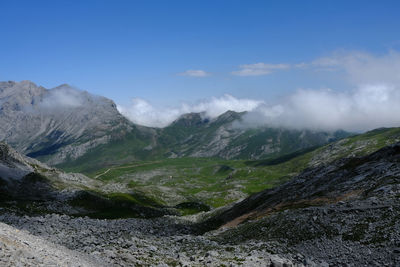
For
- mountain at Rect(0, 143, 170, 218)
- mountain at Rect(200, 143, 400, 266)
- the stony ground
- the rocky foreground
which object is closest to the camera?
the stony ground

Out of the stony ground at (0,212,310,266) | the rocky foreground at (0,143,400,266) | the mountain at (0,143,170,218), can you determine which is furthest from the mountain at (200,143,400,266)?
the mountain at (0,143,170,218)

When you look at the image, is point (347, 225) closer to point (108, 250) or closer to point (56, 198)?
point (108, 250)

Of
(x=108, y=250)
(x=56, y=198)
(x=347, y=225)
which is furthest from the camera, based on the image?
(x=56, y=198)

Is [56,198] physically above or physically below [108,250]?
below

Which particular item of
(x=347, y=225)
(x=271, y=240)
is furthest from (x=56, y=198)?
(x=347, y=225)

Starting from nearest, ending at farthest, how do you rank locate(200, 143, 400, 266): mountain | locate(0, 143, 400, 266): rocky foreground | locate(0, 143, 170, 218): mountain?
locate(0, 143, 400, 266): rocky foreground, locate(200, 143, 400, 266): mountain, locate(0, 143, 170, 218): mountain

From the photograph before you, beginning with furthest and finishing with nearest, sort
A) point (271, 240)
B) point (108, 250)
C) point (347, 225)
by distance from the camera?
point (271, 240) → point (347, 225) → point (108, 250)

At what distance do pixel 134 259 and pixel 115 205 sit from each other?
256 feet

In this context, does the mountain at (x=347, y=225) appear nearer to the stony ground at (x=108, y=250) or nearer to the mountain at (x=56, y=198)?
the stony ground at (x=108, y=250)

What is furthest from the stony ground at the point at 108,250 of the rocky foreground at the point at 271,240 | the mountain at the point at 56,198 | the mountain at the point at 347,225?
the mountain at the point at 56,198

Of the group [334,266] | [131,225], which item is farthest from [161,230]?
[334,266]

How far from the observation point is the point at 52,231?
45375 millimetres

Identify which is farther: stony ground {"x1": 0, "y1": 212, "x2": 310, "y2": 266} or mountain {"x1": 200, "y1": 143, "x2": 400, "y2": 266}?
mountain {"x1": 200, "y1": 143, "x2": 400, "y2": 266}

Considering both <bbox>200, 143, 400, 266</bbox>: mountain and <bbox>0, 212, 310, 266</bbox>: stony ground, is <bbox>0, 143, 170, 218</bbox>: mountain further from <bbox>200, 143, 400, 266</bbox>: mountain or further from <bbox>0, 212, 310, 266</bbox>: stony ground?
<bbox>200, 143, 400, 266</bbox>: mountain
